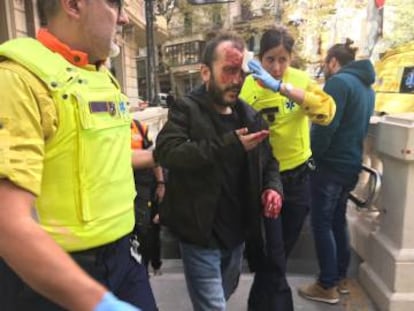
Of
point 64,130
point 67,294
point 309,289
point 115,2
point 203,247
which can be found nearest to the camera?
point 67,294

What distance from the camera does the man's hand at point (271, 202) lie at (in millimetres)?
2330

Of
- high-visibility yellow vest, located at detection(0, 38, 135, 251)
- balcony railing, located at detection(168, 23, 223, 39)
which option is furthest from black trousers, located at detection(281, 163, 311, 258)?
balcony railing, located at detection(168, 23, 223, 39)

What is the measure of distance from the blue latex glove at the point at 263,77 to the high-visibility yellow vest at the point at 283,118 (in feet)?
0.42

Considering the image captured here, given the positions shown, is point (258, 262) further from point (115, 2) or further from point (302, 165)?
point (115, 2)

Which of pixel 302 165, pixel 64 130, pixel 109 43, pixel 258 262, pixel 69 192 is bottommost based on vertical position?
pixel 258 262

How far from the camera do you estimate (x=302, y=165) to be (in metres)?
2.98

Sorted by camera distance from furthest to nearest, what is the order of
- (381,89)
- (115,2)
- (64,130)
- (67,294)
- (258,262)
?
(381,89)
(258,262)
(115,2)
(64,130)
(67,294)

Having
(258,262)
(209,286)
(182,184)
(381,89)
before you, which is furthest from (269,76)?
(381,89)

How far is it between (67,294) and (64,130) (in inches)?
18.2

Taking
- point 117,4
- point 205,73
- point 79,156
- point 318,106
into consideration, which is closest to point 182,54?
point 318,106

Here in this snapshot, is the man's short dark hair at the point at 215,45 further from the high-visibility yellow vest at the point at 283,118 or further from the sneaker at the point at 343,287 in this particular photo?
the sneaker at the point at 343,287

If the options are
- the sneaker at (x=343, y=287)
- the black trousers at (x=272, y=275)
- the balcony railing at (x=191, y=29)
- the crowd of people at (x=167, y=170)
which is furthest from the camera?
the balcony railing at (x=191, y=29)

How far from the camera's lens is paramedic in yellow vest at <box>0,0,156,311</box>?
97 centimetres

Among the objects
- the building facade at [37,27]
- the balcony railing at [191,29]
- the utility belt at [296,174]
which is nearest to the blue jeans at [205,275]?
the utility belt at [296,174]
